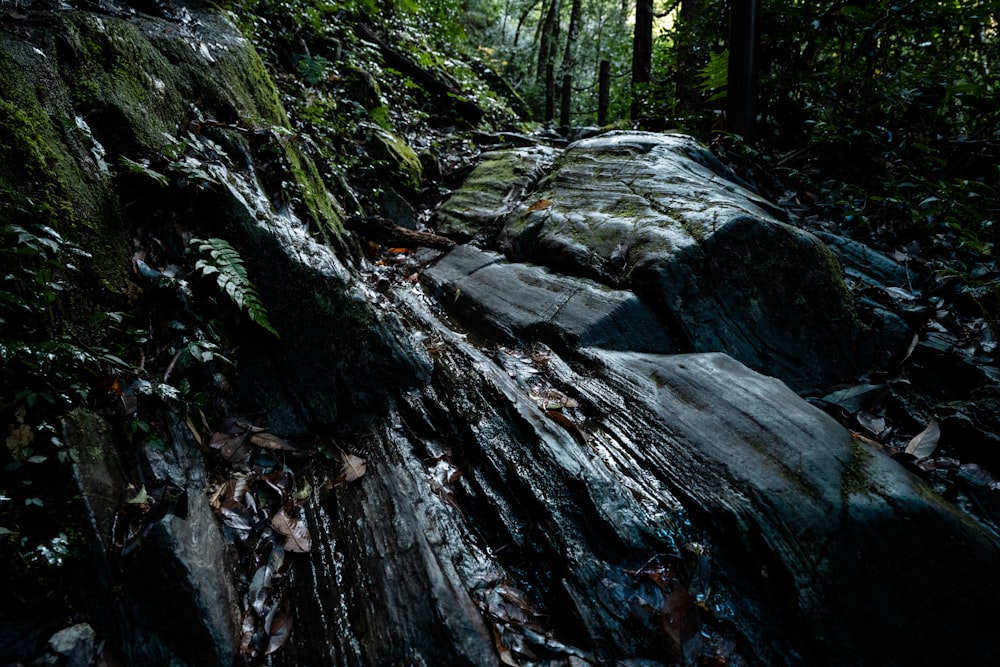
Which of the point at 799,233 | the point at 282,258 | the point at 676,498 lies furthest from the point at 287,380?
the point at 799,233

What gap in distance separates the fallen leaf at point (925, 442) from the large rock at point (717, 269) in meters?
0.73

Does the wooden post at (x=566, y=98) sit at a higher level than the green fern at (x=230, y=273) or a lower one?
higher

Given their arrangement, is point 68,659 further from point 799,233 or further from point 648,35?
point 648,35

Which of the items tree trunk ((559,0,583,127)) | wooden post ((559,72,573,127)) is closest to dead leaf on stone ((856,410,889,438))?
tree trunk ((559,0,583,127))

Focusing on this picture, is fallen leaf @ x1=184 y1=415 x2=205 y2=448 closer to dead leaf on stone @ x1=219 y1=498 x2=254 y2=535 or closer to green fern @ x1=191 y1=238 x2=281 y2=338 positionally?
dead leaf on stone @ x1=219 y1=498 x2=254 y2=535

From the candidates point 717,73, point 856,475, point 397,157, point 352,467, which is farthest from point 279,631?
point 717,73

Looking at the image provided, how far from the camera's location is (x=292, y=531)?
8.00 ft

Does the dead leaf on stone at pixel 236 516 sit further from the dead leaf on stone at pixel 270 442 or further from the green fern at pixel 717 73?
the green fern at pixel 717 73

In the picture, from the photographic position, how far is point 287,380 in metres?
3.05

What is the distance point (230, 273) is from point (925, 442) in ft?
14.1

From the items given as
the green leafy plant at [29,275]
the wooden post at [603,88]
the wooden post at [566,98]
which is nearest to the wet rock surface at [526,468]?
the green leafy plant at [29,275]

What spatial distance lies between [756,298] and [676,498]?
7.04 feet

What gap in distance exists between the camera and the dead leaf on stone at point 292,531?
2.38 metres

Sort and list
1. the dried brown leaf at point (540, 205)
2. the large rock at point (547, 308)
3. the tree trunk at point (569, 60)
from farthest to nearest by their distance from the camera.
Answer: the tree trunk at point (569, 60), the dried brown leaf at point (540, 205), the large rock at point (547, 308)
